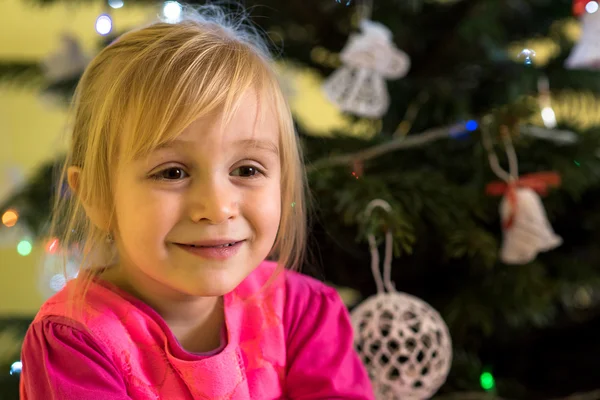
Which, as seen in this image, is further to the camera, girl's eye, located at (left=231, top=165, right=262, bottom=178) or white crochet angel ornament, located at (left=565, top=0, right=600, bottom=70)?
white crochet angel ornament, located at (left=565, top=0, right=600, bottom=70)

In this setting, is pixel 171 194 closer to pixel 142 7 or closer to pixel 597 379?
pixel 142 7

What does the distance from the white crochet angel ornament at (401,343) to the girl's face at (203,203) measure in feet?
0.50

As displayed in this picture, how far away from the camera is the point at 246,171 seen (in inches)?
22.8

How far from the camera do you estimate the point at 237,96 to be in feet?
1.83

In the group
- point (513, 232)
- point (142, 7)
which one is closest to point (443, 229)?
point (513, 232)

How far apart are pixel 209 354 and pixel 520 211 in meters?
0.39

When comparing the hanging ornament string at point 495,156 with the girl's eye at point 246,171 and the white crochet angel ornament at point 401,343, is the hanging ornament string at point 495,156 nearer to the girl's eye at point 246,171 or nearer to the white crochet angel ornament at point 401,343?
the white crochet angel ornament at point 401,343

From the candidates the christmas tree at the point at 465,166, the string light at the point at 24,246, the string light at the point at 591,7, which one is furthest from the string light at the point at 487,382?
the string light at the point at 24,246

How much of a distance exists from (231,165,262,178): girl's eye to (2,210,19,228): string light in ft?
1.37

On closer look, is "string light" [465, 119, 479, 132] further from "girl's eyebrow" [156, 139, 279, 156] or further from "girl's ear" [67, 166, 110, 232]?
"girl's ear" [67, 166, 110, 232]

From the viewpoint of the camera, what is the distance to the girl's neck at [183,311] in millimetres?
624

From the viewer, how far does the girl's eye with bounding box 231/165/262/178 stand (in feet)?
1.88

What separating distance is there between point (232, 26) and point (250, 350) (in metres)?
0.35

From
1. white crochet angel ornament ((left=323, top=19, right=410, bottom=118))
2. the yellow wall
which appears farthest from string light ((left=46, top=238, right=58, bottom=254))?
the yellow wall
